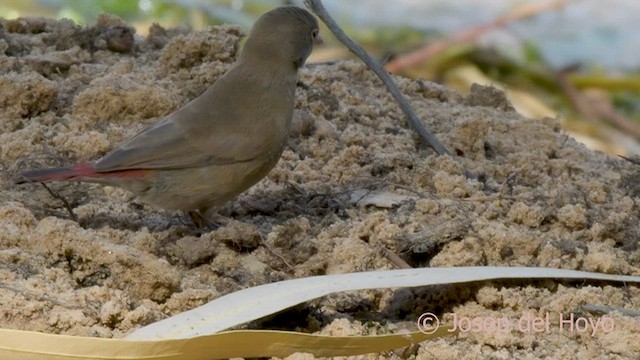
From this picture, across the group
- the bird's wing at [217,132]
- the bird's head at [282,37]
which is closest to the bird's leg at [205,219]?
the bird's wing at [217,132]

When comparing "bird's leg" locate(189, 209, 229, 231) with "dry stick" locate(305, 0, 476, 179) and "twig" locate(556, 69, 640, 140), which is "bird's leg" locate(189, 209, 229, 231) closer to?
"dry stick" locate(305, 0, 476, 179)

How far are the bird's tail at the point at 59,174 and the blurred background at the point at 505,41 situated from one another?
13.8ft

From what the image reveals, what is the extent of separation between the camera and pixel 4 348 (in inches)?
126

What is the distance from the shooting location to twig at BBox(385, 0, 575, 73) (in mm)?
8617

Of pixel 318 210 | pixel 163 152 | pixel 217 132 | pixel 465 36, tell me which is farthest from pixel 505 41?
pixel 163 152

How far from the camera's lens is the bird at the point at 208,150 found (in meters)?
4.26

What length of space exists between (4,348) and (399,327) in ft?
3.67

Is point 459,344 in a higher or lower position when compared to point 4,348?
higher

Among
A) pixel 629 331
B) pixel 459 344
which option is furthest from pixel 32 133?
pixel 629 331

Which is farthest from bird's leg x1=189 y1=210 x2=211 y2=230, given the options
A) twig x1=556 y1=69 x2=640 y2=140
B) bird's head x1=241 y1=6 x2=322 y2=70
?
twig x1=556 y1=69 x2=640 y2=140

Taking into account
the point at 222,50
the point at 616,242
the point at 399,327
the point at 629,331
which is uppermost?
the point at 222,50

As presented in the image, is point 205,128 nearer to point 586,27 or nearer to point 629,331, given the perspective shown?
point 629,331

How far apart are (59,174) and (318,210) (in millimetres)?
899

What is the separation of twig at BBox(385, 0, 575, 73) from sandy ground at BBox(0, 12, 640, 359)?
2.96m
